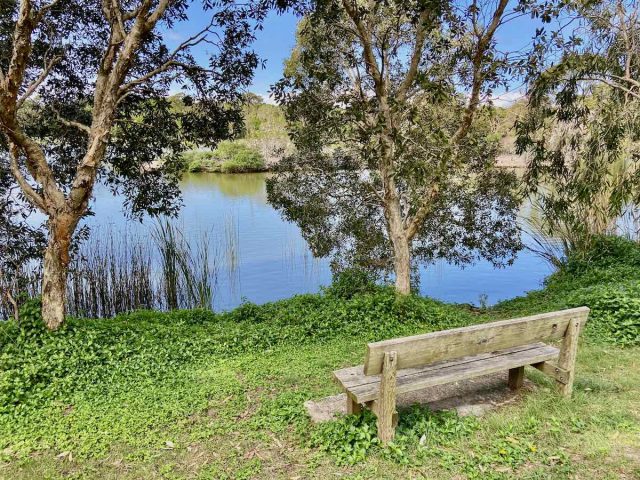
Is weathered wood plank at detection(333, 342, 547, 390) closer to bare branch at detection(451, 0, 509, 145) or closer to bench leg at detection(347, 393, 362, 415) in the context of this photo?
bench leg at detection(347, 393, 362, 415)

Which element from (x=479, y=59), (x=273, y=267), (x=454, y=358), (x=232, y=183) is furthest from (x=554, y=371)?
(x=232, y=183)

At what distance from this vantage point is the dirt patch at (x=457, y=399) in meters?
2.63

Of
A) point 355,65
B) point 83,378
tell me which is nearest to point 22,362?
point 83,378

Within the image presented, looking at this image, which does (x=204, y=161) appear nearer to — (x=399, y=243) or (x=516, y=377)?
(x=399, y=243)

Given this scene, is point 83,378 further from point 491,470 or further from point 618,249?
point 618,249

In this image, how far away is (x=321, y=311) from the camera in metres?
4.54

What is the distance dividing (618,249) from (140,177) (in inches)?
261

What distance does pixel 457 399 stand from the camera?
2.76 meters

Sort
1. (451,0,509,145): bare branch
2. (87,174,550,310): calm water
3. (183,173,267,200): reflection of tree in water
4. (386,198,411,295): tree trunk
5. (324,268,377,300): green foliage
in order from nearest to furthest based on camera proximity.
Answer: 1. (451,0,509,145): bare branch
2. (386,198,411,295): tree trunk
3. (324,268,377,300): green foliage
4. (87,174,550,310): calm water
5. (183,173,267,200): reflection of tree in water

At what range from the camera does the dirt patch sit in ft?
8.63

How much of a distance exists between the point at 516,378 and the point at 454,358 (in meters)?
0.68

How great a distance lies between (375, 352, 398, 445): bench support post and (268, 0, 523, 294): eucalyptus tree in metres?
2.05

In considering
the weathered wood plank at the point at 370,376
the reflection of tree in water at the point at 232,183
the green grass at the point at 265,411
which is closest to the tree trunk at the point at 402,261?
the green grass at the point at 265,411

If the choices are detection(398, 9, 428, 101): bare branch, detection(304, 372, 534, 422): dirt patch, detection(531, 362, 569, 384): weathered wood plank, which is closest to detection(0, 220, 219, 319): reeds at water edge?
detection(398, 9, 428, 101): bare branch
